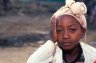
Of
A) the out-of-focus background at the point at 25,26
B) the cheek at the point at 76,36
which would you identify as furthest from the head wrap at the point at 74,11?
the out-of-focus background at the point at 25,26

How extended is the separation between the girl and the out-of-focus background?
14.9 ft

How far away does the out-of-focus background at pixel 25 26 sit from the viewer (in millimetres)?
8520

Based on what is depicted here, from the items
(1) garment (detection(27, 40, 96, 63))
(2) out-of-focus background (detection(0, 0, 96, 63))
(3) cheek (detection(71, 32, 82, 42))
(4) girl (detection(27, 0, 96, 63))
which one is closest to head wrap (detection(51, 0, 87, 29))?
(4) girl (detection(27, 0, 96, 63))

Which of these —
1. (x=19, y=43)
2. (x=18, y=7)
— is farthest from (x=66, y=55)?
(x=18, y=7)

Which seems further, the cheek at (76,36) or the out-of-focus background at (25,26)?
the out-of-focus background at (25,26)

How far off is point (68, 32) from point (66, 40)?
73 millimetres

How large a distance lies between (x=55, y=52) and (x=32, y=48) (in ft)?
18.2

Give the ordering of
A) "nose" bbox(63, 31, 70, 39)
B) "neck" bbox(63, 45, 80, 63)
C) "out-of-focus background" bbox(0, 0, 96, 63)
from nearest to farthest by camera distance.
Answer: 1. "nose" bbox(63, 31, 70, 39)
2. "neck" bbox(63, 45, 80, 63)
3. "out-of-focus background" bbox(0, 0, 96, 63)

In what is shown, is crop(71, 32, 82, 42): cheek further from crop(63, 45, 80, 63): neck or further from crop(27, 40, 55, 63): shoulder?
crop(27, 40, 55, 63): shoulder

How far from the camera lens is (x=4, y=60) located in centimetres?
774

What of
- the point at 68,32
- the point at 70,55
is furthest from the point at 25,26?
the point at 68,32

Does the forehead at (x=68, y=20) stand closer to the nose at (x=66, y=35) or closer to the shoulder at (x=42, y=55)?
the nose at (x=66, y=35)

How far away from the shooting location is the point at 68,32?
9.70ft

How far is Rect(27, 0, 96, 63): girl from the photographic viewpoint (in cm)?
296
